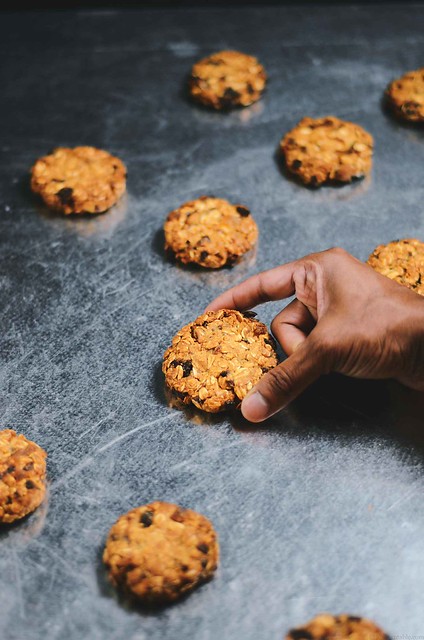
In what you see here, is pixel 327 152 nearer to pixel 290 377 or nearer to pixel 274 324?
pixel 274 324

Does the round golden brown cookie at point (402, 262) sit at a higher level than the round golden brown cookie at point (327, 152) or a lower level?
lower

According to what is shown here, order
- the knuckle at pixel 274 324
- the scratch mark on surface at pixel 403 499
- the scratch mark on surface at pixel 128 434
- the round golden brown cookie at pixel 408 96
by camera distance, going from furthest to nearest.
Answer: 1. the round golden brown cookie at pixel 408 96
2. the knuckle at pixel 274 324
3. the scratch mark on surface at pixel 128 434
4. the scratch mark on surface at pixel 403 499

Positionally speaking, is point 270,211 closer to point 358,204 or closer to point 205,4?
point 358,204

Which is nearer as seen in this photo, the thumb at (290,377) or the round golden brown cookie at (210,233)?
the thumb at (290,377)

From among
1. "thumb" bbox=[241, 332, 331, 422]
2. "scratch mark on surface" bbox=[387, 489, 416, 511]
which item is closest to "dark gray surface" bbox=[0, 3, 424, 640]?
"scratch mark on surface" bbox=[387, 489, 416, 511]

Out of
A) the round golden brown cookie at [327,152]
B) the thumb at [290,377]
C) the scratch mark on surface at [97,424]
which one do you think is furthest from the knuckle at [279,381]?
the round golden brown cookie at [327,152]

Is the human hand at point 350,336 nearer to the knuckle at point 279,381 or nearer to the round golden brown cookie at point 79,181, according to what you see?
the knuckle at point 279,381
